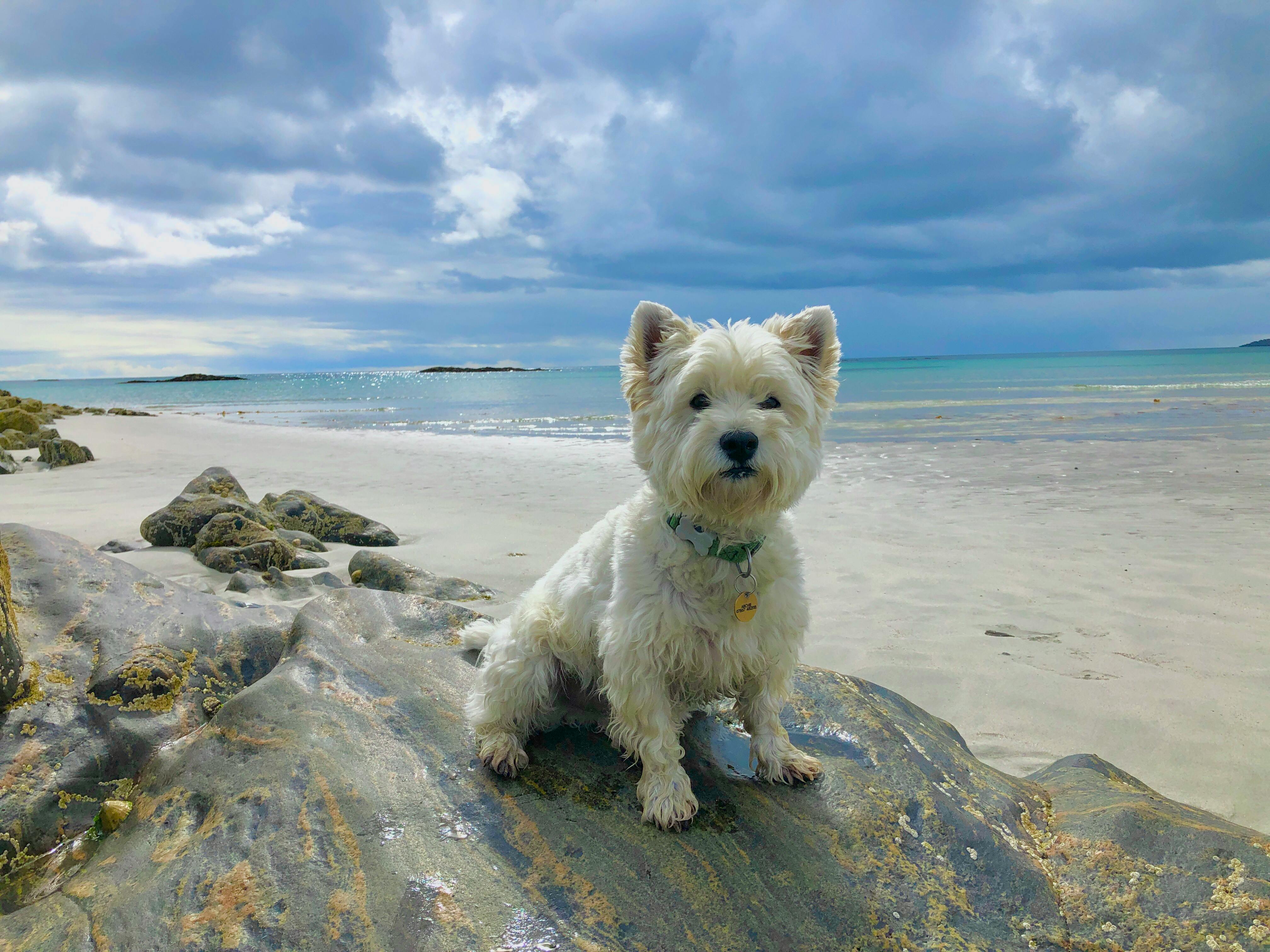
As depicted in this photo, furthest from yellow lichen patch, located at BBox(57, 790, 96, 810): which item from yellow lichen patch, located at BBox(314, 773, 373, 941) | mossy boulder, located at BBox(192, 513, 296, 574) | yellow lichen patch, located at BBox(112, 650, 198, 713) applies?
mossy boulder, located at BBox(192, 513, 296, 574)

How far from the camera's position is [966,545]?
8.52 m

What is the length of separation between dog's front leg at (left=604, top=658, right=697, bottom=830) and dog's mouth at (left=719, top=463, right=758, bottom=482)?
0.87 m

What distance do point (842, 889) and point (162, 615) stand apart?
3.77m

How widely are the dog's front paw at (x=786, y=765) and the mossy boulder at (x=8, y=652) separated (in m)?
3.32

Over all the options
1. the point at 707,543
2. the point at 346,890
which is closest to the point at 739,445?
the point at 707,543

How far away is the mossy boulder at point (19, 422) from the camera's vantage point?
22.3 m

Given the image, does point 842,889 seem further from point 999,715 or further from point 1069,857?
point 999,715

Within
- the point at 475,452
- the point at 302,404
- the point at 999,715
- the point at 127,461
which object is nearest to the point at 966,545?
the point at 999,715

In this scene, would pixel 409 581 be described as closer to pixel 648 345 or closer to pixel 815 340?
pixel 648 345

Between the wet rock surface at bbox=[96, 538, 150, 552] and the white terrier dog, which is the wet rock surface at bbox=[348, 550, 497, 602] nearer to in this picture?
the wet rock surface at bbox=[96, 538, 150, 552]

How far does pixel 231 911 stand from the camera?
87.7 inches

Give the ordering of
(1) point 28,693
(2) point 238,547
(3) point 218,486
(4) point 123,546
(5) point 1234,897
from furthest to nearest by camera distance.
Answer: (3) point 218,486 → (4) point 123,546 → (2) point 238,547 → (1) point 28,693 → (5) point 1234,897

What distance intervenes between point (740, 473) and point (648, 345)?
0.84 m


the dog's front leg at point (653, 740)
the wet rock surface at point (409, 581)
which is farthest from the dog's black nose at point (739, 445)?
the wet rock surface at point (409, 581)
